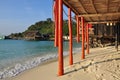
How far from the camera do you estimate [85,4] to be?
10.7 meters

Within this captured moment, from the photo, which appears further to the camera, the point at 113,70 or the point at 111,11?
the point at 111,11

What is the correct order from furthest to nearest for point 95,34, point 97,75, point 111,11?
point 95,34
point 111,11
point 97,75

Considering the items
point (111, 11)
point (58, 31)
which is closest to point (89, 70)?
point (58, 31)

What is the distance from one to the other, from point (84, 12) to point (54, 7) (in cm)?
320

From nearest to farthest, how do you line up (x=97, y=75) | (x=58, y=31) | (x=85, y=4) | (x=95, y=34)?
(x=97, y=75) → (x=58, y=31) → (x=85, y=4) → (x=95, y=34)

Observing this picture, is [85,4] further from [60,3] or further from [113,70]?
[113,70]

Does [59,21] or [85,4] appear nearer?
[59,21]

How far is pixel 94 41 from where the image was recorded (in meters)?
35.2

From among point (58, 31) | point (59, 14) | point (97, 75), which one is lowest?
point (97, 75)

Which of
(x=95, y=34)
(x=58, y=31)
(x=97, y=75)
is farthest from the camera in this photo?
(x=95, y=34)

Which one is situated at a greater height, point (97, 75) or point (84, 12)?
point (84, 12)

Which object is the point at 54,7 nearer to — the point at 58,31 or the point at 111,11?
the point at 58,31

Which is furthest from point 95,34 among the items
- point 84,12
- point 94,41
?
point 84,12

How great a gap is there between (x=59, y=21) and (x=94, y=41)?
26403 millimetres
